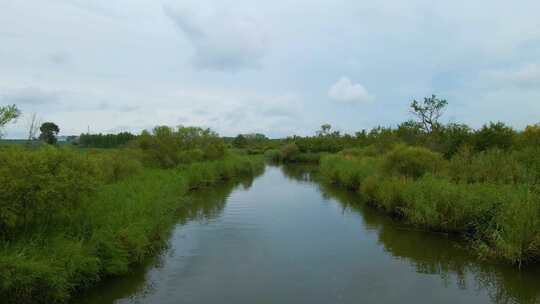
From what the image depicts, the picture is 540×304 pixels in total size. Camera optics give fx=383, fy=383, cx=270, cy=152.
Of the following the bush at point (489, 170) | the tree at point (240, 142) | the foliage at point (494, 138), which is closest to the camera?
the bush at point (489, 170)

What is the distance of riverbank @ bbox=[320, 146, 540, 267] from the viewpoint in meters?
11.0

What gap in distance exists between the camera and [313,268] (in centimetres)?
1156

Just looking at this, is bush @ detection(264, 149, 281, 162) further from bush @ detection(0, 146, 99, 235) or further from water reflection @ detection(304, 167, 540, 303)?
bush @ detection(0, 146, 99, 235)

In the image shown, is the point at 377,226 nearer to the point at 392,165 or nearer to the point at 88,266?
the point at 392,165

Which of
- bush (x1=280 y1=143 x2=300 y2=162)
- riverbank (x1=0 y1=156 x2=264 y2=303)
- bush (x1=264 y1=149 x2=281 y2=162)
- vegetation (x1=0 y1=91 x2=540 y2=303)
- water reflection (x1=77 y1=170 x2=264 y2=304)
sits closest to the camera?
riverbank (x1=0 y1=156 x2=264 y2=303)

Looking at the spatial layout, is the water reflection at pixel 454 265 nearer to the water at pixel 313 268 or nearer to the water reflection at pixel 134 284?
the water at pixel 313 268

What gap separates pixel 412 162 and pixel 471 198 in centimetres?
833

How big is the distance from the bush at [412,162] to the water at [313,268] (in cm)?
440

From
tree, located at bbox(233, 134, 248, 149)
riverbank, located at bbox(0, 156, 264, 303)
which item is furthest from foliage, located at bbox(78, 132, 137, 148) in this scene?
riverbank, located at bbox(0, 156, 264, 303)

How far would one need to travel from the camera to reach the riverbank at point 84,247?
741 centimetres

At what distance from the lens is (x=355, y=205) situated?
22672mm

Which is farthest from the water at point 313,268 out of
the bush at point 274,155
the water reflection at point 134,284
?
the bush at point 274,155

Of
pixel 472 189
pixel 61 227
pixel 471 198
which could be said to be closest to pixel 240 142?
pixel 472 189

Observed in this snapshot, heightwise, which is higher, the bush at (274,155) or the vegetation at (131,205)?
the bush at (274,155)
